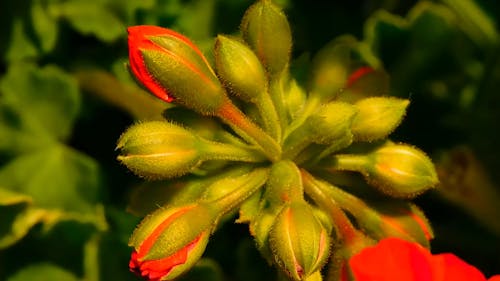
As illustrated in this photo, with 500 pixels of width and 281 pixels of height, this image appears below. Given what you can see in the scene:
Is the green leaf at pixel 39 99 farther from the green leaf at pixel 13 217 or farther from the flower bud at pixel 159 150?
the flower bud at pixel 159 150

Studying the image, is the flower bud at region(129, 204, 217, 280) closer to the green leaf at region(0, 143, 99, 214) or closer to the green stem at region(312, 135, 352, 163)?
the green stem at region(312, 135, 352, 163)

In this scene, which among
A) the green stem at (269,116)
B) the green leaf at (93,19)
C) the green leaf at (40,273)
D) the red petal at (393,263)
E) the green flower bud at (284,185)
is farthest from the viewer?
the green leaf at (93,19)

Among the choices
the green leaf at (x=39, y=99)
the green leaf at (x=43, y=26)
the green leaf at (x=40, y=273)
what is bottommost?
the green leaf at (x=40, y=273)

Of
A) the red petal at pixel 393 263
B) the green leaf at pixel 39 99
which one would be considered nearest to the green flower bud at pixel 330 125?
the red petal at pixel 393 263

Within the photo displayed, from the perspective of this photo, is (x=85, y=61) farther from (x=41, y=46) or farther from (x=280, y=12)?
(x=280, y=12)

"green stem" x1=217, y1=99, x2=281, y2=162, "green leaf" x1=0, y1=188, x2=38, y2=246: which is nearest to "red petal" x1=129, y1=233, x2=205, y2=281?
"green stem" x1=217, y1=99, x2=281, y2=162

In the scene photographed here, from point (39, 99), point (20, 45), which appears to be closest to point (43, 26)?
point (20, 45)
